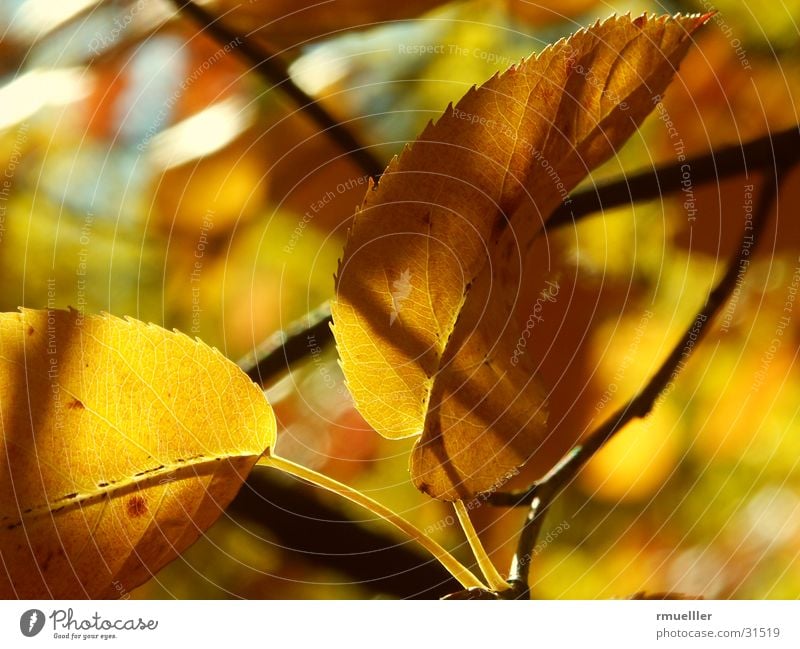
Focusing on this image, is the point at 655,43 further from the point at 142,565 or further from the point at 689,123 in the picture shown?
the point at 142,565

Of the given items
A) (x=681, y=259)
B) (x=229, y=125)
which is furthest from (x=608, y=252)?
(x=229, y=125)

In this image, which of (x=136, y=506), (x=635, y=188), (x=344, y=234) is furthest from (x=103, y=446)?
(x=635, y=188)

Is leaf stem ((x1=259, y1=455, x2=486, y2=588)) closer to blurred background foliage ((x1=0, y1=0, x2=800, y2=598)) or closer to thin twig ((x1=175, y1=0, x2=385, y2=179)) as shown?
blurred background foliage ((x1=0, y1=0, x2=800, y2=598))

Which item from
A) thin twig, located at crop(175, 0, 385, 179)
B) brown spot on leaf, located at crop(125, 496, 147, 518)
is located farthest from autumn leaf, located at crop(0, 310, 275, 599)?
thin twig, located at crop(175, 0, 385, 179)

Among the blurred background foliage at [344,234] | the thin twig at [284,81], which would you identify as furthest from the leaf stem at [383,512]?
the thin twig at [284,81]

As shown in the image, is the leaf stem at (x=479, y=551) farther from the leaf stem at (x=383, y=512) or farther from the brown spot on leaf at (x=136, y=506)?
the brown spot on leaf at (x=136, y=506)
